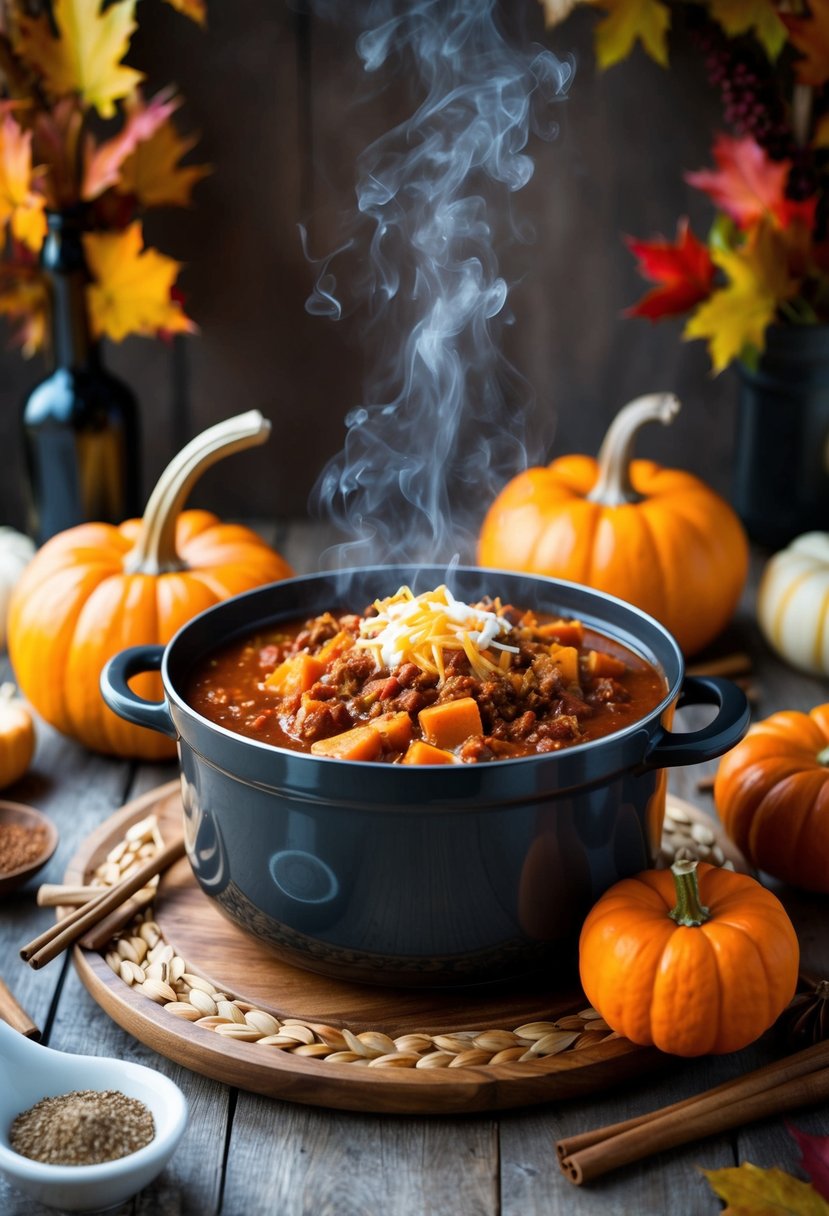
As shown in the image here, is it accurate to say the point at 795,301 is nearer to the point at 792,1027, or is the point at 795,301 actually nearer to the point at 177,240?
the point at 177,240

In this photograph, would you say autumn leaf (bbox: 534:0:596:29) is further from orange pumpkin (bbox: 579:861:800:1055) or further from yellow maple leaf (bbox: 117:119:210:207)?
orange pumpkin (bbox: 579:861:800:1055)

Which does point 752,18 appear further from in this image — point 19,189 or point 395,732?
point 395,732

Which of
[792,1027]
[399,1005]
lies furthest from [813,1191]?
[399,1005]

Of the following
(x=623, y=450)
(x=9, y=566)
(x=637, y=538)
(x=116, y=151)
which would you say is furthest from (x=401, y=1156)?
(x=116, y=151)

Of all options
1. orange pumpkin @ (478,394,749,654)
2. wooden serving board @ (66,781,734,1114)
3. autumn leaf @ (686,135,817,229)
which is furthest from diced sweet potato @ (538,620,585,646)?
autumn leaf @ (686,135,817,229)

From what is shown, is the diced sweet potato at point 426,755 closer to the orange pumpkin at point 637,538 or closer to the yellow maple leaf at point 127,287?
the orange pumpkin at point 637,538

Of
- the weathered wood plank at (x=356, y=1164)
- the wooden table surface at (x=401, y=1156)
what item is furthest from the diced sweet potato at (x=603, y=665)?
the weathered wood plank at (x=356, y=1164)
